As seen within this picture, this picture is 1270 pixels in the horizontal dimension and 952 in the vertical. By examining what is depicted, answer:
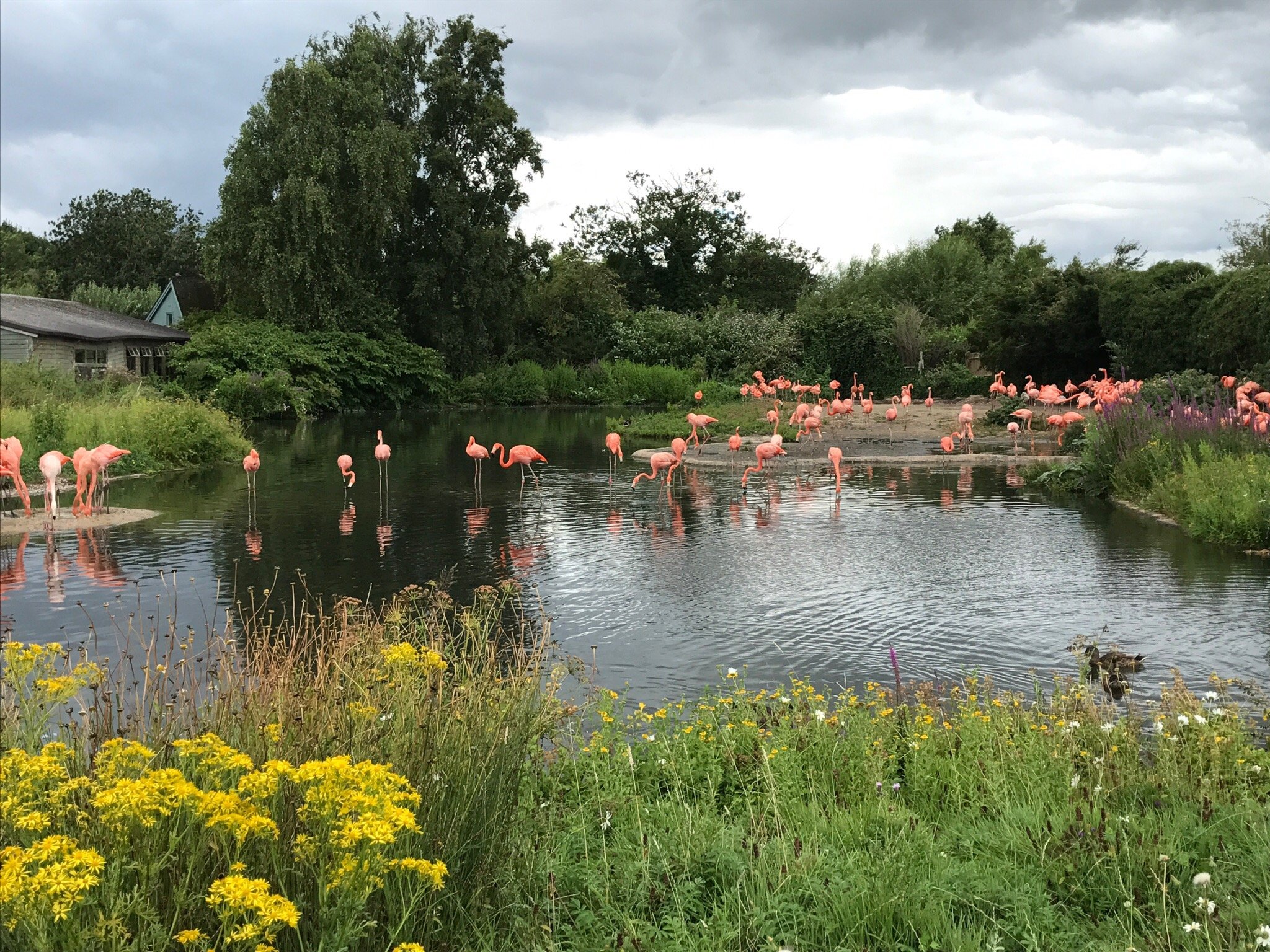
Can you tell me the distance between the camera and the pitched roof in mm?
37656

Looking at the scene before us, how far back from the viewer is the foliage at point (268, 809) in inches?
107

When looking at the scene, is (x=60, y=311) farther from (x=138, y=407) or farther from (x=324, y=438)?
(x=138, y=407)

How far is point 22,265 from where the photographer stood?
64.3 metres

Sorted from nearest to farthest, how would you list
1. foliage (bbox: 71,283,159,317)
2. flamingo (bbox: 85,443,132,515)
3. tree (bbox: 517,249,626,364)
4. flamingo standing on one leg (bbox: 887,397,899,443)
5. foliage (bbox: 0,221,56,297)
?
flamingo (bbox: 85,443,132,515) → flamingo standing on one leg (bbox: 887,397,899,443) → tree (bbox: 517,249,626,364) → foliage (bbox: 71,283,159,317) → foliage (bbox: 0,221,56,297)

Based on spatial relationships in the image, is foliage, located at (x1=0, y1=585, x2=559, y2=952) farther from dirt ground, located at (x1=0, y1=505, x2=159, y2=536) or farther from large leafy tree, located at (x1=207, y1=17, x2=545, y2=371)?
large leafy tree, located at (x1=207, y1=17, x2=545, y2=371)

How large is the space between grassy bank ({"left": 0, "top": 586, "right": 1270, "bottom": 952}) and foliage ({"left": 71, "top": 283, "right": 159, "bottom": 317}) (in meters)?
51.9

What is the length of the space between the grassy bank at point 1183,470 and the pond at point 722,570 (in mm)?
350

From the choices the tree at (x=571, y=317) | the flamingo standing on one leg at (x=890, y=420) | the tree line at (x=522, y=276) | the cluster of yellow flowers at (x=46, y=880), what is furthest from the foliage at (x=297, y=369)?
the cluster of yellow flowers at (x=46, y=880)

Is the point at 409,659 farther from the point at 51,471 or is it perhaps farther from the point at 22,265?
the point at 22,265

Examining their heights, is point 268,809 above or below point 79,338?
below

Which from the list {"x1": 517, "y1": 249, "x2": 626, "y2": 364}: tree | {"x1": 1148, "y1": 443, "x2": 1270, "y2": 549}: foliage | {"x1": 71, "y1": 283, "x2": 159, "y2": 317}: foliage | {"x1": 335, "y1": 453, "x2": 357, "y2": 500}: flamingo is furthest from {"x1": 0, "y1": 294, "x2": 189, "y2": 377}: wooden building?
{"x1": 1148, "y1": 443, "x2": 1270, "y2": 549}: foliage

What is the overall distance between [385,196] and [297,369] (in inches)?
303

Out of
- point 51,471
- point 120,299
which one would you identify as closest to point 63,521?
point 51,471

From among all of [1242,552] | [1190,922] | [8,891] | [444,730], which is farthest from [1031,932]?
[1242,552]
